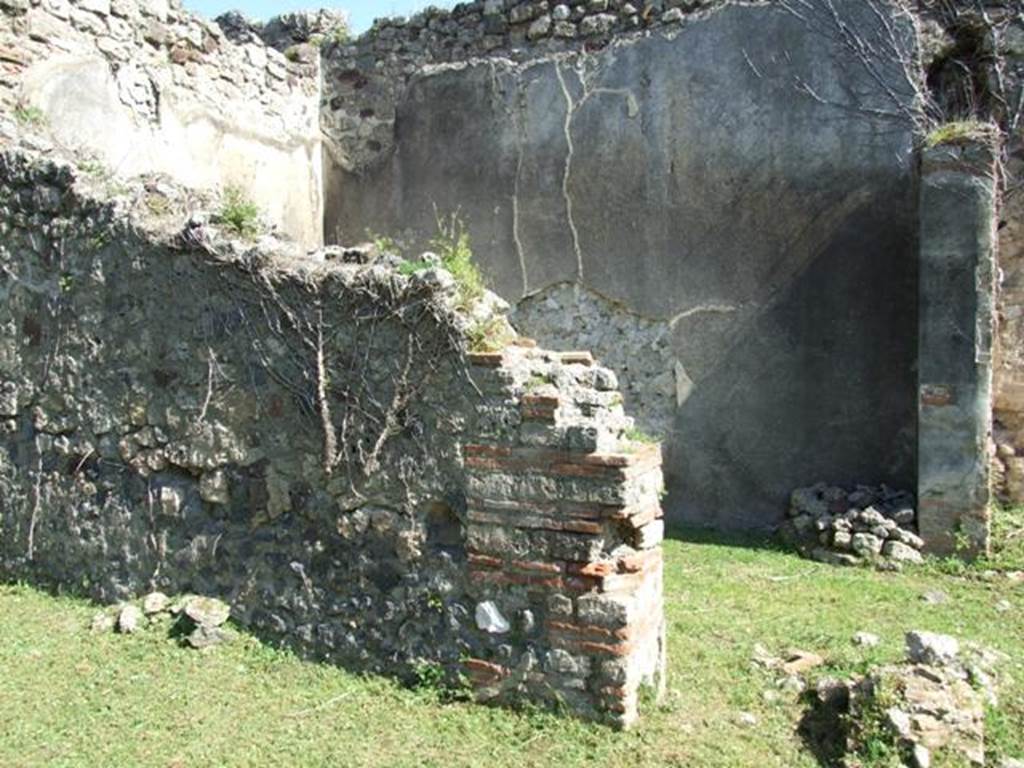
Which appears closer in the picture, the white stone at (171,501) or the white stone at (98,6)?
the white stone at (171,501)

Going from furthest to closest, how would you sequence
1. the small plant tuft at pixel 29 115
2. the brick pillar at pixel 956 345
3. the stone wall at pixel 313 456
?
the brick pillar at pixel 956 345 → the small plant tuft at pixel 29 115 → the stone wall at pixel 313 456

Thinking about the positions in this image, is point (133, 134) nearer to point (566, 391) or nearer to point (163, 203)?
point (163, 203)

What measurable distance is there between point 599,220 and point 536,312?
0.91 m

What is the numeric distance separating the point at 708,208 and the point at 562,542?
13.8 ft

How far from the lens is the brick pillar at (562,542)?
3.62 metres

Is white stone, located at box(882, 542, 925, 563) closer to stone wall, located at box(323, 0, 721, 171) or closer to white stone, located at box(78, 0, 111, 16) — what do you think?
stone wall, located at box(323, 0, 721, 171)

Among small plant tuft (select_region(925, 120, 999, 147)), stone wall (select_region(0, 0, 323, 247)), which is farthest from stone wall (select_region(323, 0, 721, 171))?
small plant tuft (select_region(925, 120, 999, 147))

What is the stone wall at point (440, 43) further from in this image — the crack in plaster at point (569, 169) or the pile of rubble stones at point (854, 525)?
the pile of rubble stones at point (854, 525)

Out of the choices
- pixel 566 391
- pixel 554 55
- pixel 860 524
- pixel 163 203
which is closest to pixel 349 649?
pixel 566 391

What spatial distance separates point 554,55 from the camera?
25.6 feet

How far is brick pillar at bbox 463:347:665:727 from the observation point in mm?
3625

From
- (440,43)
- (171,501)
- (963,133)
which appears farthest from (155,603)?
(440,43)

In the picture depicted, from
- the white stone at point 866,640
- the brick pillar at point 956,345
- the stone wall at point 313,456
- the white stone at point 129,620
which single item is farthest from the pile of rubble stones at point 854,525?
the white stone at point 129,620

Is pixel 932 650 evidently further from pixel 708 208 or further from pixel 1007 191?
pixel 708 208
